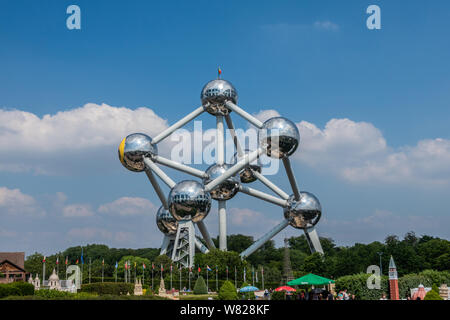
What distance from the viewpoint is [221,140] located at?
36.2 metres

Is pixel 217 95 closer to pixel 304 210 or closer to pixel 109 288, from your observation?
pixel 304 210

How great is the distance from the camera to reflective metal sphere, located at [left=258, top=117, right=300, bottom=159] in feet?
95.8

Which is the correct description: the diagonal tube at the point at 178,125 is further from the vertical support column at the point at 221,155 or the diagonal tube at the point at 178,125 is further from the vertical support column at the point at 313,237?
the vertical support column at the point at 313,237

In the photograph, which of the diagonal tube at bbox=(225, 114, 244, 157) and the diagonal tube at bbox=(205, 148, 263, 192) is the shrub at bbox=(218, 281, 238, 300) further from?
the diagonal tube at bbox=(225, 114, 244, 157)

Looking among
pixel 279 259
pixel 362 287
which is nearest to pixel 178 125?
pixel 362 287

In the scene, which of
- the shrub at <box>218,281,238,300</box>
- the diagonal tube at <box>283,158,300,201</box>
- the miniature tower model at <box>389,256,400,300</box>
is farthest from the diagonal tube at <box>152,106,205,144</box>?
the miniature tower model at <box>389,256,400,300</box>

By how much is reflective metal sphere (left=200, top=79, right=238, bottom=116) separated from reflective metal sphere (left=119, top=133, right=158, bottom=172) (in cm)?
506

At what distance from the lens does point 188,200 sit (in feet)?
98.0

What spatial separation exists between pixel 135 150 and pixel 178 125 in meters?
3.66

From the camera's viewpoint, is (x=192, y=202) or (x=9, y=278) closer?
(x=192, y=202)

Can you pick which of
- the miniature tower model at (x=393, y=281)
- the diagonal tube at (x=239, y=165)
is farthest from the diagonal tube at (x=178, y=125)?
the miniature tower model at (x=393, y=281)

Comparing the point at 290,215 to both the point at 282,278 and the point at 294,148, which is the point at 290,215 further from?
the point at 282,278
